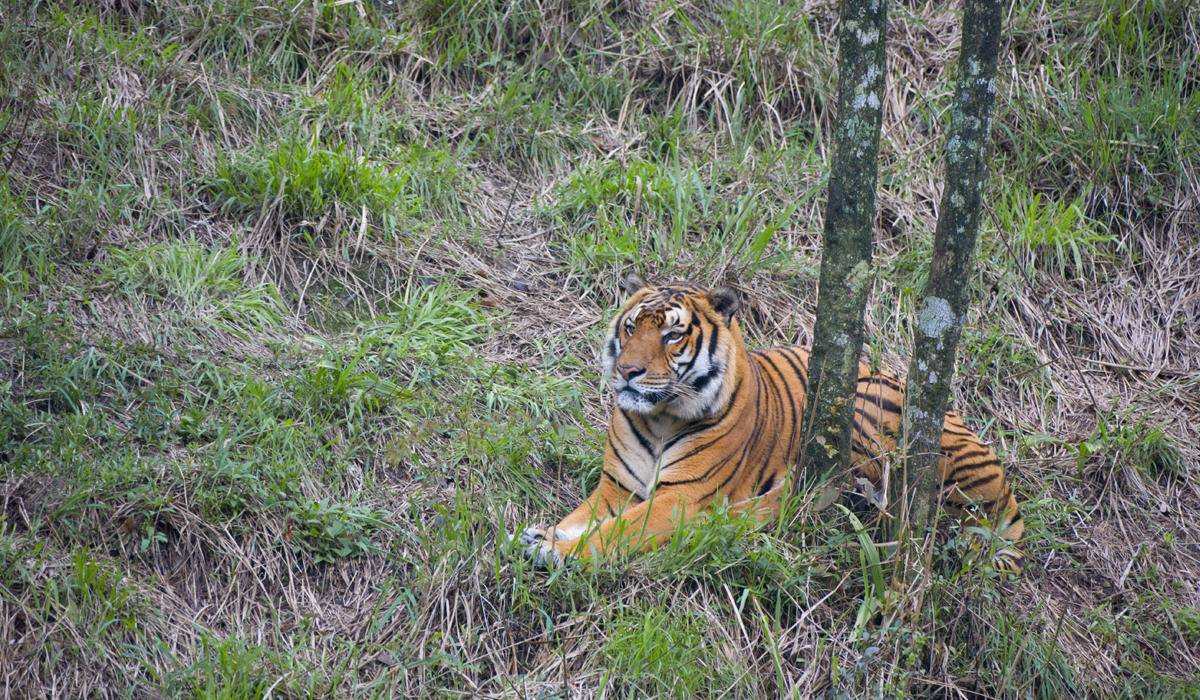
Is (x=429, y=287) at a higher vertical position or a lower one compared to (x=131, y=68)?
lower

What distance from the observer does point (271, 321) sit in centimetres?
563

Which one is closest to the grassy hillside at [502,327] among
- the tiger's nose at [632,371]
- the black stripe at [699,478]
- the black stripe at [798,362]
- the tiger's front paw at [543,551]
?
the tiger's front paw at [543,551]

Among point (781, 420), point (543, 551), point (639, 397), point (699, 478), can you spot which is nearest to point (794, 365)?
point (781, 420)

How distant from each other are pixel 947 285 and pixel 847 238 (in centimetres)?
42

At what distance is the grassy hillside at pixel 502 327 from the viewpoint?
4195 mm

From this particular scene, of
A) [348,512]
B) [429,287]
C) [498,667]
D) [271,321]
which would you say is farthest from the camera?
[429,287]

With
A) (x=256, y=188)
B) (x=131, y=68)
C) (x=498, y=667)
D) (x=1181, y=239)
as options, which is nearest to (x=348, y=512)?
(x=498, y=667)

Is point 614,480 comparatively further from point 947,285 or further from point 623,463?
point 947,285

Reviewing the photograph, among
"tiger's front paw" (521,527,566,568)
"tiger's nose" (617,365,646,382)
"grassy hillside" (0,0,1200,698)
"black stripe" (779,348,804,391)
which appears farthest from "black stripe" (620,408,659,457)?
"black stripe" (779,348,804,391)

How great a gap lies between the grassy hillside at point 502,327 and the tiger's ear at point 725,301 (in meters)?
0.92

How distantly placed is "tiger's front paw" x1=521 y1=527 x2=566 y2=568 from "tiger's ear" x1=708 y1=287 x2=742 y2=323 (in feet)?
4.17

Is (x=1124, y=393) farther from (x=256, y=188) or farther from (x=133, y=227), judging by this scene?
(x=133, y=227)

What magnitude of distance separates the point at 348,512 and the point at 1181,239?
5463 millimetres

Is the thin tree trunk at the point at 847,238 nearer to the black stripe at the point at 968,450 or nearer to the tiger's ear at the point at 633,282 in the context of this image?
the black stripe at the point at 968,450
